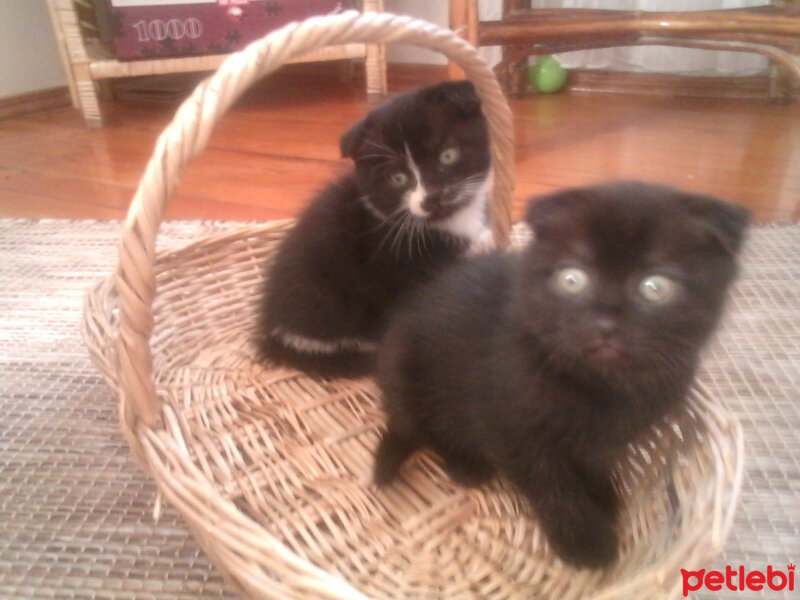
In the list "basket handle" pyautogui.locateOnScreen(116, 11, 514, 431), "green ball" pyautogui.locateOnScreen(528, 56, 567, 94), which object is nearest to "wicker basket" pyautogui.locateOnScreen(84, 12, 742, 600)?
"basket handle" pyautogui.locateOnScreen(116, 11, 514, 431)

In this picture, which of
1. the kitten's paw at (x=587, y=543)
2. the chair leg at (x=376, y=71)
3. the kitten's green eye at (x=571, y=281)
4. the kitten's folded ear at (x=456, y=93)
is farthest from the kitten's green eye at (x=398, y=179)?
the chair leg at (x=376, y=71)

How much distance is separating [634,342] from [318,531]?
47 centimetres

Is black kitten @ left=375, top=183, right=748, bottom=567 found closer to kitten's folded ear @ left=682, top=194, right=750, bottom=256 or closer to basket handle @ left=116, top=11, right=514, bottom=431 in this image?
kitten's folded ear @ left=682, top=194, right=750, bottom=256

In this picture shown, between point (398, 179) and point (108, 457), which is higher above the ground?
point (398, 179)

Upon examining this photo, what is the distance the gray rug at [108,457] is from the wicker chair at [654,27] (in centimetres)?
82

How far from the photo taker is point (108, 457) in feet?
3.37

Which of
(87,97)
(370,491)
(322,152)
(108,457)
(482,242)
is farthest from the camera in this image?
(87,97)

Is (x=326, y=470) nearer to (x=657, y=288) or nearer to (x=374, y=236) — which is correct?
(x=374, y=236)

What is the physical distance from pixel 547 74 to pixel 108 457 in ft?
9.08

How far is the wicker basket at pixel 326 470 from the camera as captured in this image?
642mm

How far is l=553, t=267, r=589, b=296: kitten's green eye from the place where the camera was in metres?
0.62

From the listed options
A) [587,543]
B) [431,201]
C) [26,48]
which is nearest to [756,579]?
[587,543]

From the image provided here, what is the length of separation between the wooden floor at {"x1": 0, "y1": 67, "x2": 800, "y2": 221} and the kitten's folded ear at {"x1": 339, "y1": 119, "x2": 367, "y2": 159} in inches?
9.3

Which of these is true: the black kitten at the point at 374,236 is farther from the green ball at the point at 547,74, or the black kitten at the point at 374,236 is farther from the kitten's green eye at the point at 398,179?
the green ball at the point at 547,74
